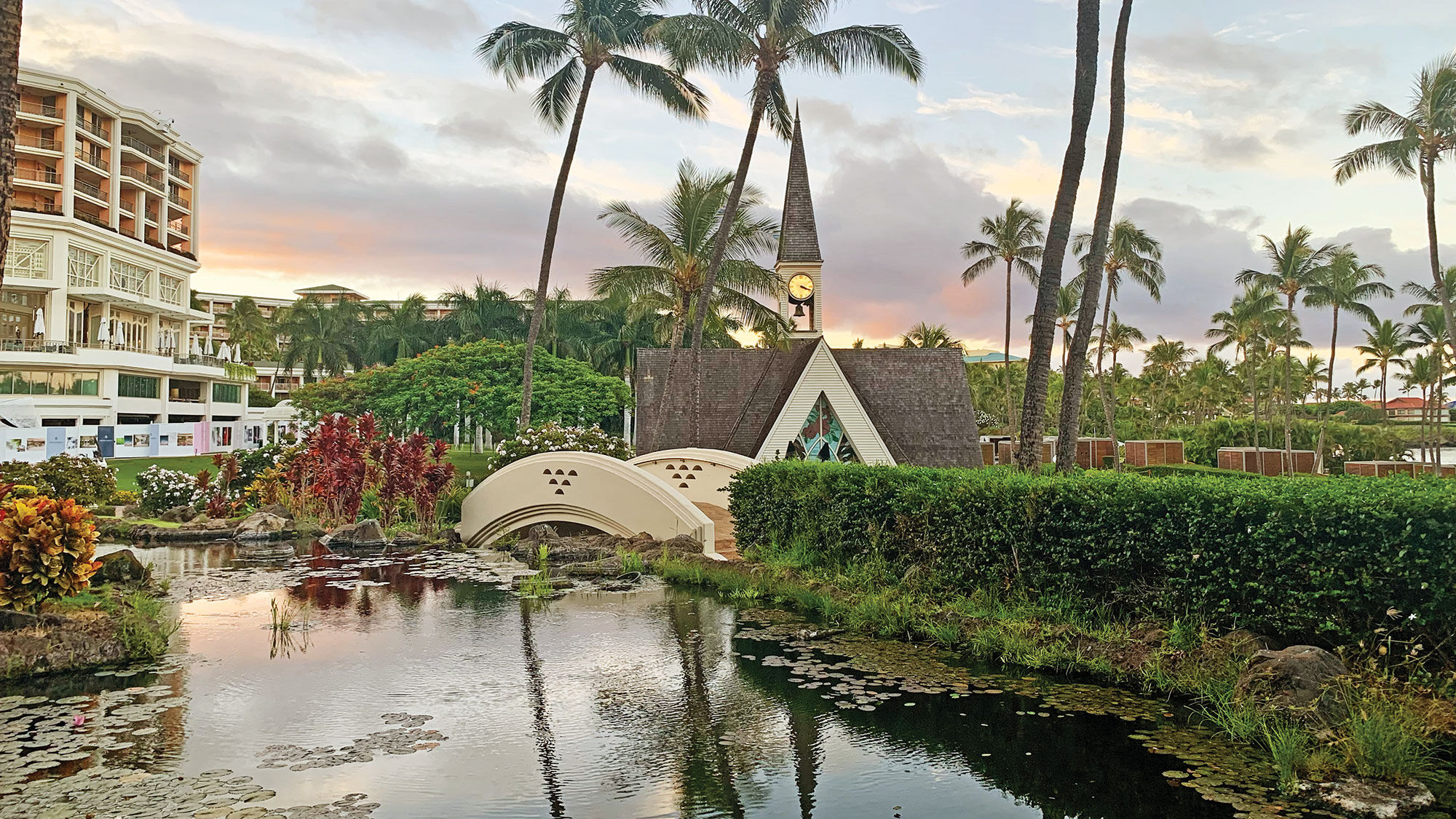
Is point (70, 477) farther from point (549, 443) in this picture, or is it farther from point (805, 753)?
point (805, 753)

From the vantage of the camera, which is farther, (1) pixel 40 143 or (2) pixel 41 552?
(1) pixel 40 143

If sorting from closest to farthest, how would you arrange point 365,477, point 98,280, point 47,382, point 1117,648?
point 1117,648 < point 365,477 < point 47,382 < point 98,280

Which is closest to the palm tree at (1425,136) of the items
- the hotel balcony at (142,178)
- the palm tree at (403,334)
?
the palm tree at (403,334)

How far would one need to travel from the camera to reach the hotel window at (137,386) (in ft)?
163

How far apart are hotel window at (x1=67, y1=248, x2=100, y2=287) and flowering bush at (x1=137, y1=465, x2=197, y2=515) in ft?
116

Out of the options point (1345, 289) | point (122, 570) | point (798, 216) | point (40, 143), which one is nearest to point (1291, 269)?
point (1345, 289)

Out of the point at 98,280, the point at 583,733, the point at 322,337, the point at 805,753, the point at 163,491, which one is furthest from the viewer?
the point at 322,337

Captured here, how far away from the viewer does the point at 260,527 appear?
19438 mm

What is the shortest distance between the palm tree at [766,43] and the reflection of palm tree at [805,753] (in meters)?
15.6

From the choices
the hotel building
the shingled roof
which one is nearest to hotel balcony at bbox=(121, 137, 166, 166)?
the hotel building

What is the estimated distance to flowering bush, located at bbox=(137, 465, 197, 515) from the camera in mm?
22422

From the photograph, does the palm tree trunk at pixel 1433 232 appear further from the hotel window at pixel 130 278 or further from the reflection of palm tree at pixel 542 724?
the hotel window at pixel 130 278

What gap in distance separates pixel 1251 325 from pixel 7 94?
188ft

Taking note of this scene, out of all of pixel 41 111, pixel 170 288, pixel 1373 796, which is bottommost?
pixel 1373 796
